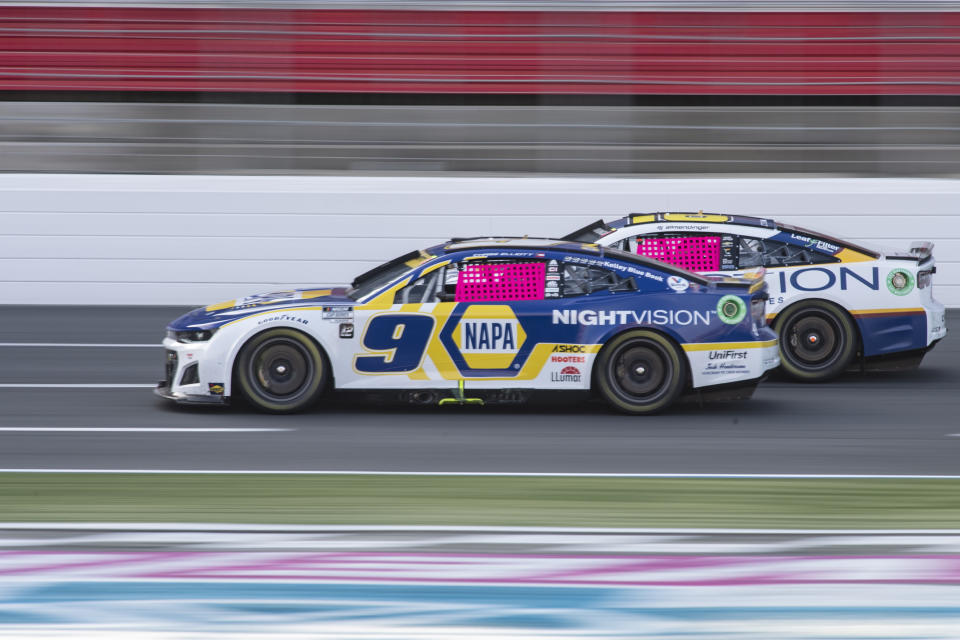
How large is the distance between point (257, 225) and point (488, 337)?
7.00m

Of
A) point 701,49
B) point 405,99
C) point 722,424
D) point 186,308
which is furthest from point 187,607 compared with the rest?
point 701,49

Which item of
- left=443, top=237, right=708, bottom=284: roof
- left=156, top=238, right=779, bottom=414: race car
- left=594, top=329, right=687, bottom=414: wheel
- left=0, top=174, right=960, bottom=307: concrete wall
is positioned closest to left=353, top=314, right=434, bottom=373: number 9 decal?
left=156, top=238, right=779, bottom=414: race car

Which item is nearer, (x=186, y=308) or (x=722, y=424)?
(x=722, y=424)

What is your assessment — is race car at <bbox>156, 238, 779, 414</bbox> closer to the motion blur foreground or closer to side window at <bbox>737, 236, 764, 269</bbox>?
the motion blur foreground

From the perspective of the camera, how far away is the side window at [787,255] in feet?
34.7

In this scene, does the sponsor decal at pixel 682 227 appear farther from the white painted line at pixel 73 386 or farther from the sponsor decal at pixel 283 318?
the white painted line at pixel 73 386

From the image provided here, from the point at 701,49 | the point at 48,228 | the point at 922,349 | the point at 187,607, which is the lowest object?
the point at 187,607

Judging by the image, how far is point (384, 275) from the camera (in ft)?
30.1

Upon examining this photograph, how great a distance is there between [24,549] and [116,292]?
9.89 meters

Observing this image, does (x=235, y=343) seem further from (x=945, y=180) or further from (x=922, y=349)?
(x=945, y=180)

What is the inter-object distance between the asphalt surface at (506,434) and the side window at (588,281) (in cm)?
88

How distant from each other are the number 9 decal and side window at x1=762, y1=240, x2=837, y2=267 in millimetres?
3289

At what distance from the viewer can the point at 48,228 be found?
49.2 ft

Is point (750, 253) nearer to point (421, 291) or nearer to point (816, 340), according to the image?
point (816, 340)
